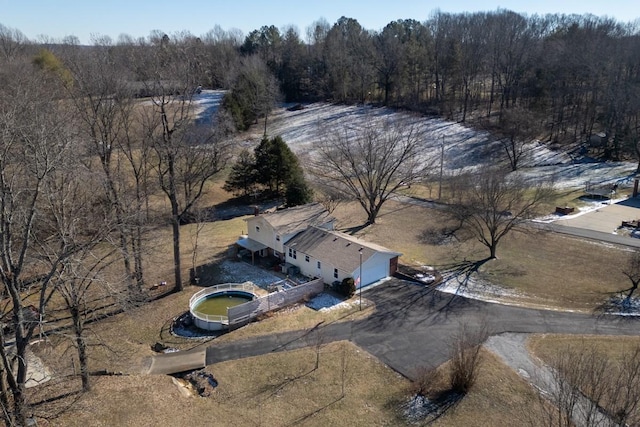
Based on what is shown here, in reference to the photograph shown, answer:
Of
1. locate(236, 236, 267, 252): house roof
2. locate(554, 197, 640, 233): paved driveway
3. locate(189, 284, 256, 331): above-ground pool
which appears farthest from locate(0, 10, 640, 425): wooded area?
locate(554, 197, 640, 233): paved driveway

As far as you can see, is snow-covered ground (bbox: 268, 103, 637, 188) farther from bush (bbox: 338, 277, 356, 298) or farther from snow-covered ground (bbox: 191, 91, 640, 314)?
bush (bbox: 338, 277, 356, 298)

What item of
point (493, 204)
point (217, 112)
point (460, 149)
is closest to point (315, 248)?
point (493, 204)

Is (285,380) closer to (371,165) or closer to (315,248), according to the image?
(315,248)

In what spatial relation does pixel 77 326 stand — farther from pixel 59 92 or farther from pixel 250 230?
pixel 59 92

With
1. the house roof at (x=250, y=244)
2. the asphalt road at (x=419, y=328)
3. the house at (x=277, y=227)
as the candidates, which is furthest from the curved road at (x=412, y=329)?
the house roof at (x=250, y=244)

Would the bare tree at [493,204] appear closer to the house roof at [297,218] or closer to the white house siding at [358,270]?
the white house siding at [358,270]

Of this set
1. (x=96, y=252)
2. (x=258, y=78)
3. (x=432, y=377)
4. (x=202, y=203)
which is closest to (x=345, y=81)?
(x=258, y=78)
